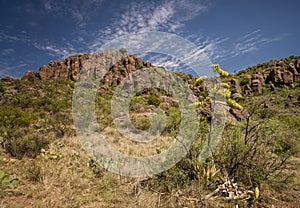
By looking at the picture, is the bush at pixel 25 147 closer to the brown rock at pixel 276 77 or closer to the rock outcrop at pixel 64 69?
the brown rock at pixel 276 77

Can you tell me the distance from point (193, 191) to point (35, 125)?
29.9ft

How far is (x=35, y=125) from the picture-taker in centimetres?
980

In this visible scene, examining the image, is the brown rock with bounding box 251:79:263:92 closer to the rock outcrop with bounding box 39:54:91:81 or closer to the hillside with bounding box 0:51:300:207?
the hillside with bounding box 0:51:300:207

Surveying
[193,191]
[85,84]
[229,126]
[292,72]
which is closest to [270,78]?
[292,72]

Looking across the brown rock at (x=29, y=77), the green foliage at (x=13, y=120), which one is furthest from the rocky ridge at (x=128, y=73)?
the green foliage at (x=13, y=120)

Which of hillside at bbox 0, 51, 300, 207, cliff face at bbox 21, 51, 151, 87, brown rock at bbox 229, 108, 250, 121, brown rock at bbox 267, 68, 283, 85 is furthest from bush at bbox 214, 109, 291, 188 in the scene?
brown rock at bbox 267, 68, 283, 85

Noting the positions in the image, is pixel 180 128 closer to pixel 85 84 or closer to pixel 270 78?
pixel 85 84

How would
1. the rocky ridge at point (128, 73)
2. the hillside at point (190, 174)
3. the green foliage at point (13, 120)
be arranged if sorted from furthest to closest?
the rocky ridge at point (128, 73), the green foliage at point (13, 120), the hillside at point (190, 174)

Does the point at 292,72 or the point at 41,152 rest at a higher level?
the point at 292,72

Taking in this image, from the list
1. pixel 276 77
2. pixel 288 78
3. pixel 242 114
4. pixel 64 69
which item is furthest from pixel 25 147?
pixel 64 69

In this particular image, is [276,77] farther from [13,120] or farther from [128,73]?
[13,120]

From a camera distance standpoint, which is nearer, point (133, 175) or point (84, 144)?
point (133, 175)

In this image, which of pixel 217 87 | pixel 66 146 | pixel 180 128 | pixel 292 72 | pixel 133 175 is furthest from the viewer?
pixel 292 72

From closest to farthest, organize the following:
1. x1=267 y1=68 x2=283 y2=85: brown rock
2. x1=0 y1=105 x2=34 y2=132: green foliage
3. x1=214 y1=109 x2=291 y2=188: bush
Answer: x1=214 y1=109 x2=291 y2=188: bush → x1=0 y1=105 x2=34 y2=132: green foliage → x1=267 y1=68 x2=283 y2=85: brown rock
